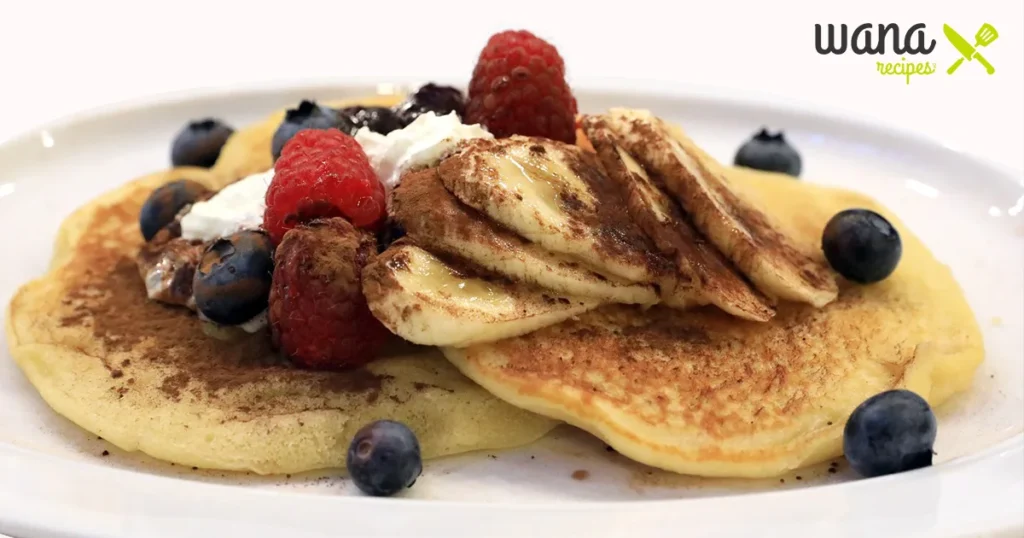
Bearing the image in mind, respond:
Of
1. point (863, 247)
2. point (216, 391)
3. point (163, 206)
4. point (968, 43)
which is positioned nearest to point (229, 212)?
point (163, 206)

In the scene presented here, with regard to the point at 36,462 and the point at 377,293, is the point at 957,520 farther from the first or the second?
the point at 36,462

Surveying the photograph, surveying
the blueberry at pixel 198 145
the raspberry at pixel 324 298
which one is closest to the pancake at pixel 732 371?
the raspberry at pixel 324 298

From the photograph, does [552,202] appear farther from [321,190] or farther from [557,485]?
[557,485]

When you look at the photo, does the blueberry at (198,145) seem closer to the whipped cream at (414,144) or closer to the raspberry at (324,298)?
the whipped cream at (414,144)

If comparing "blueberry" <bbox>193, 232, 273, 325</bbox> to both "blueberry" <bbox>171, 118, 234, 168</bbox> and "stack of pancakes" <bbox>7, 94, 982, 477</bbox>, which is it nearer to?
"stack of pancakes" <bbox>7, 94, 982, 477</bbox>

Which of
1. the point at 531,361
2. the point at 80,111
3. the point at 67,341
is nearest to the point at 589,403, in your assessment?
the point at 531,361

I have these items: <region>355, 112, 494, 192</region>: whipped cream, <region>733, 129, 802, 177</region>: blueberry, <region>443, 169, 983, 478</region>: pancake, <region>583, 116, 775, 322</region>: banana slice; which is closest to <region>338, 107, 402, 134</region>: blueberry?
<region>355, 112, 494, 192</region>: whipped cream
